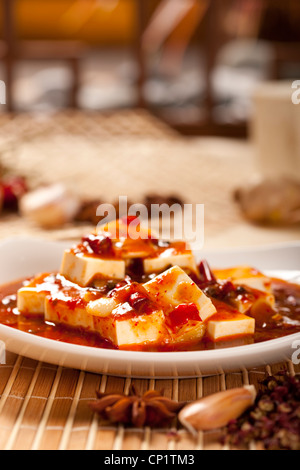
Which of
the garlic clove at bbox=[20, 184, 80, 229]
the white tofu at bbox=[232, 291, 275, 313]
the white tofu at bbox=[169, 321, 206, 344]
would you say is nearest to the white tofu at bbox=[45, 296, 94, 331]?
the white tofu at bbox=[169, 321, 206, 344]

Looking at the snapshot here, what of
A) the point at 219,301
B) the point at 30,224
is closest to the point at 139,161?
the point at 30,224

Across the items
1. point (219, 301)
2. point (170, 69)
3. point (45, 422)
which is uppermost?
→ point (170, 69)

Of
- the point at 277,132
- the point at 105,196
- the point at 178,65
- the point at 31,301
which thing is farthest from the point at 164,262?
the point at 178,65

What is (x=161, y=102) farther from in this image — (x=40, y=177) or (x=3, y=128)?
(x=40, y=177)

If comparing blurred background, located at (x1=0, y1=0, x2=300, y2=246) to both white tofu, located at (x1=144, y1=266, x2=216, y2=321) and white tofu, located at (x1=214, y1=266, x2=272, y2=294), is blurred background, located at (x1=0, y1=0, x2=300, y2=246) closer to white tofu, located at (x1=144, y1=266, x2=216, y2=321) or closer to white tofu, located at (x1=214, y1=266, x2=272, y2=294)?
white tofu, located at (x1=214, y1=266, x2=272, y2=294)

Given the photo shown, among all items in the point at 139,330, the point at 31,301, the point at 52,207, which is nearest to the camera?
the point at 139,330

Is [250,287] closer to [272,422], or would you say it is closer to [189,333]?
[189,333]
